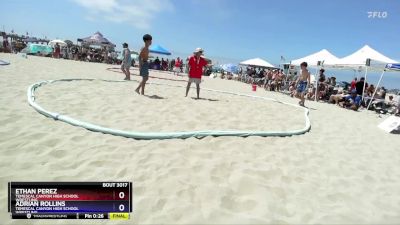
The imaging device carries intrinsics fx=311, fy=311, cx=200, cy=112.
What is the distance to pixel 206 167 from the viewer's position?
387 cm

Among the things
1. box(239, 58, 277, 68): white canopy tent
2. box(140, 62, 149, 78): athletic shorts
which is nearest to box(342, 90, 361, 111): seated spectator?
box(140, 62, 149, 78): athletic shorts

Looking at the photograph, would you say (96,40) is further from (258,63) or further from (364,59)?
(364,59)

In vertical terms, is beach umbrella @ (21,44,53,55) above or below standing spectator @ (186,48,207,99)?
above

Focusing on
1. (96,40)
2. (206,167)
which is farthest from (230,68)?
(206,167)

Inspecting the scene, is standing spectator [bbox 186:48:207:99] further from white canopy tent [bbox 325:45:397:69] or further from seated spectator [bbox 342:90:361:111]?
white canopy tent [bbox 325:45:397:69]

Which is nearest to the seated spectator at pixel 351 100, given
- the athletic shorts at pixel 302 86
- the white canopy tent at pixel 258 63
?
the athletic shorts at pixel 302 86

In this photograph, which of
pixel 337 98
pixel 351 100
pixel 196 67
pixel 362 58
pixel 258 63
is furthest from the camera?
pixel 258 63

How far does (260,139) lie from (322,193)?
1.84 metres

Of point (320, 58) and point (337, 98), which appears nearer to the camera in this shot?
point (337, 98)
